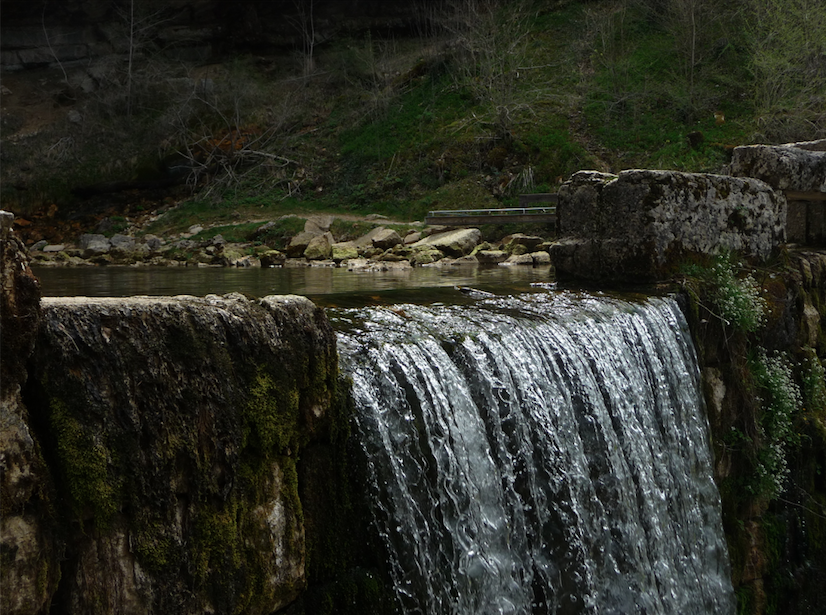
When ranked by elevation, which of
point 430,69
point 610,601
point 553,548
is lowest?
point 610,601

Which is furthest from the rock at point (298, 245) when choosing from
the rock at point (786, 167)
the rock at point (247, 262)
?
the rock at point (786, 167)

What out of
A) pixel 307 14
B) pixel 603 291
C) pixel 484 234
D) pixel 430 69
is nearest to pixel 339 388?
pixel 603 291

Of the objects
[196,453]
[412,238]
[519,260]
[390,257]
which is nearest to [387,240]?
[412,238]

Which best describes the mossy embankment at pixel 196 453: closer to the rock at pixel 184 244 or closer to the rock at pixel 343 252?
the rock at pixel 343 252

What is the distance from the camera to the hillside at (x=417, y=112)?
2053 cm

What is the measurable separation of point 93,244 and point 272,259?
17.6 ft

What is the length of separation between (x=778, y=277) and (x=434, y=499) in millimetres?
4770

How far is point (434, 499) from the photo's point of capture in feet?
13.3

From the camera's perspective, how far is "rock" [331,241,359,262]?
1608cm

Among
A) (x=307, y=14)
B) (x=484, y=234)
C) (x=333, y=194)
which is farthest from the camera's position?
(x=307, y=14)

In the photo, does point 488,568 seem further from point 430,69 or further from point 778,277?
point 430,69

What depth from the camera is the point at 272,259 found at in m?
16.1

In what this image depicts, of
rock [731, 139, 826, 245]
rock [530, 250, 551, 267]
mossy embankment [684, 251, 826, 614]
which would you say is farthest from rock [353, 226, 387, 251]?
mossy embankment [684, 251, 826, 614]

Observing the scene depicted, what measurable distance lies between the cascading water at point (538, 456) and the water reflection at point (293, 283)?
1.25 meters
